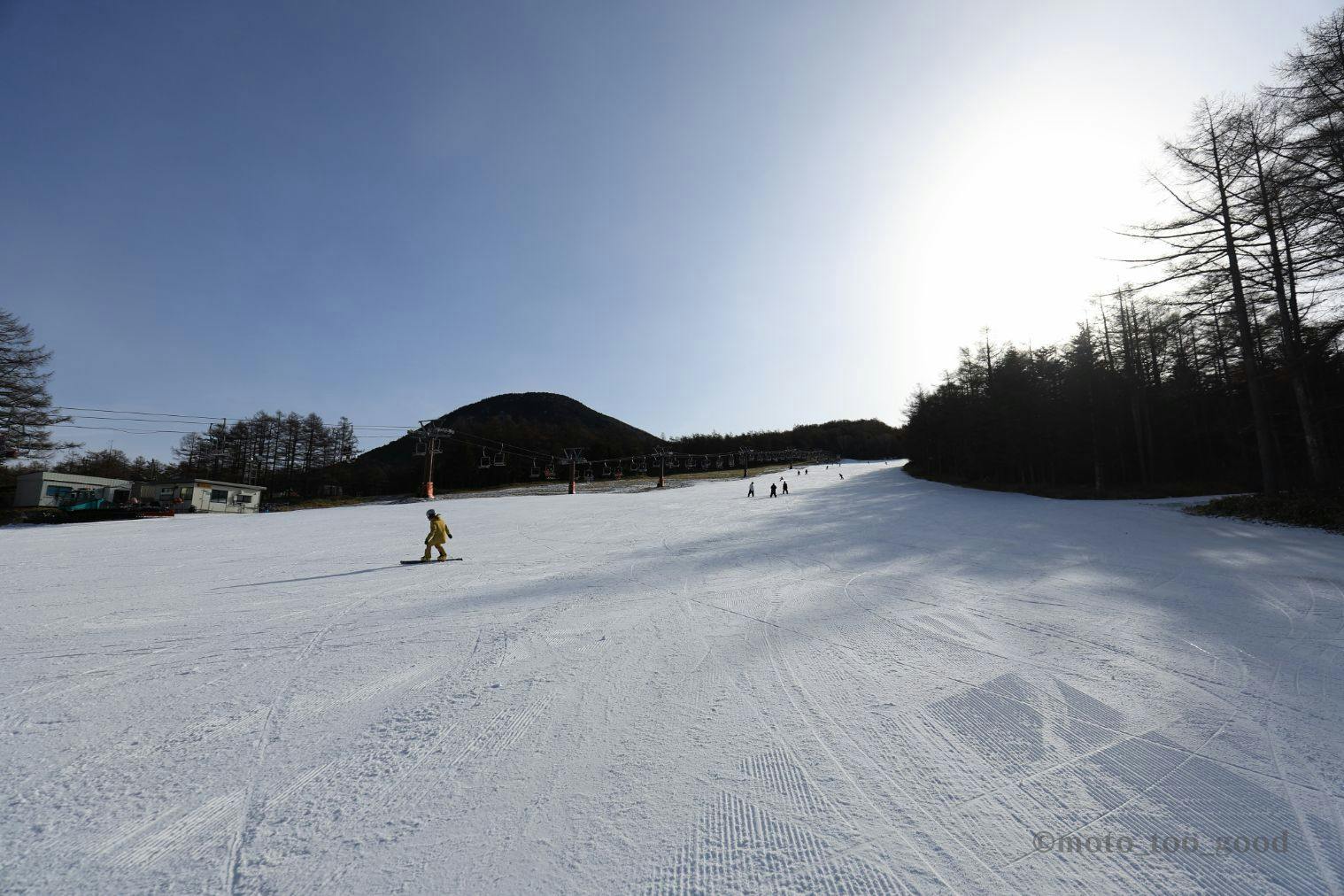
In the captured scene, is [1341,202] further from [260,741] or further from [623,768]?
[260,741]

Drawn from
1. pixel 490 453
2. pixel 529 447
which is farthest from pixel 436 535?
pixel 529 447

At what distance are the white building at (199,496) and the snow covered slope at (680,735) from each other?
4053 centimetres

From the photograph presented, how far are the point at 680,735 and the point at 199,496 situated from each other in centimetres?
5172

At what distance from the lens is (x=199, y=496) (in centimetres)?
3731

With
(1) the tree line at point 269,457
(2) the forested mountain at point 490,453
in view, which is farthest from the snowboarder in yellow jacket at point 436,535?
(1) the tree line at point 269,457

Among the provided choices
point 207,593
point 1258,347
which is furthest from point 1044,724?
point 1258,347

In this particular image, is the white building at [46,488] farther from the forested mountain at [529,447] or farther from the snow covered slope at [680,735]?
the snow covered slope at [680,735]

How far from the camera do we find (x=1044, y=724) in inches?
134

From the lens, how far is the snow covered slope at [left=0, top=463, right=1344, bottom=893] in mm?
2250

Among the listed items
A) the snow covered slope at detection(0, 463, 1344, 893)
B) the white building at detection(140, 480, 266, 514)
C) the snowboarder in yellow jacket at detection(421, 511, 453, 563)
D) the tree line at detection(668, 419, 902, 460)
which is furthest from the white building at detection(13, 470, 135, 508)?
the tree line at detection(668, 419, 902, 460)

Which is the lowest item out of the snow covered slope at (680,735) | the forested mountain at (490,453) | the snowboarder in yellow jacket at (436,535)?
the snow covered slope at (680,735)

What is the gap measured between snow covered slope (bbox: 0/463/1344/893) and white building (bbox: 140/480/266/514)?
40.5 meters

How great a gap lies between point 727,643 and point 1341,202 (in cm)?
1991

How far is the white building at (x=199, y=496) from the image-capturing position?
3647 cm
